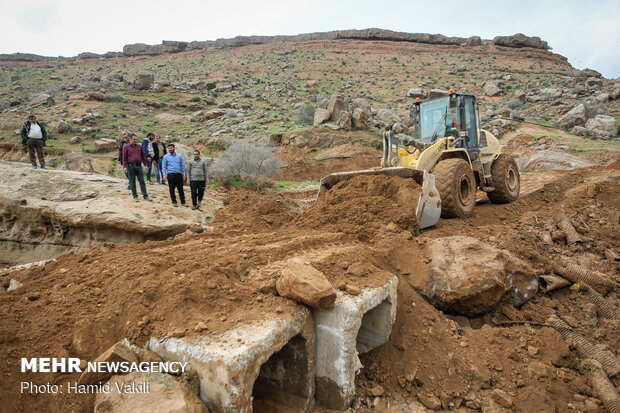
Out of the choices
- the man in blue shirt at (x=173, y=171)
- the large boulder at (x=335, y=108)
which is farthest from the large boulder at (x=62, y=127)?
the man in blue shirt at (x=173, y=171)

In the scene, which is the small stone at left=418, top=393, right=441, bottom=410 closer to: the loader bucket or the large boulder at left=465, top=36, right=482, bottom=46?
the loader bucket

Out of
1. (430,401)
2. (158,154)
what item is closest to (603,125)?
(158,154)

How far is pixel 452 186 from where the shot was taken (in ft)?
22.1

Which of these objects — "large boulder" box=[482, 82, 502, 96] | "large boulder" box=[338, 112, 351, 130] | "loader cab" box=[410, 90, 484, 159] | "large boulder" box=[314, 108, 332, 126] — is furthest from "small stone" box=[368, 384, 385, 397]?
"large boulder" box=[482, 82, 502, 96]

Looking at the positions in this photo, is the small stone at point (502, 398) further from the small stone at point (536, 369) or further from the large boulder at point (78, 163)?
the large boulder at point (78, 163)

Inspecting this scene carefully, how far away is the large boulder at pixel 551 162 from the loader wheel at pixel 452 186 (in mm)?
10294

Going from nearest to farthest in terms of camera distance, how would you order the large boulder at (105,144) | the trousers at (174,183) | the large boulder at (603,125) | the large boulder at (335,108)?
the trousers at (174,183) < the large boulder at (105,144) < the large boulder at (603,125) < the large boulder at (335,108)

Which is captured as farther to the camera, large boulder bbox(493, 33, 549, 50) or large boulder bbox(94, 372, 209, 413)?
large boulder bbox(493, 33, 549, 50)

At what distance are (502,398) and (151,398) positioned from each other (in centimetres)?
310

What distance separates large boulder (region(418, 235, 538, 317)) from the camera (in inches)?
176

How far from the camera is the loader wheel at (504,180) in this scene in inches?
348

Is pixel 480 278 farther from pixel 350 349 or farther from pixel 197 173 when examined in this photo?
pixel 197 173

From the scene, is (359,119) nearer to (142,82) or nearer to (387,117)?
(387,117)

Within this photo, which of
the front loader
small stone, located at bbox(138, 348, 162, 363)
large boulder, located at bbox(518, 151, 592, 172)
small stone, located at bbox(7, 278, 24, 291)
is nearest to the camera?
small stone, located at bbox(138, 348, 162, 363)
